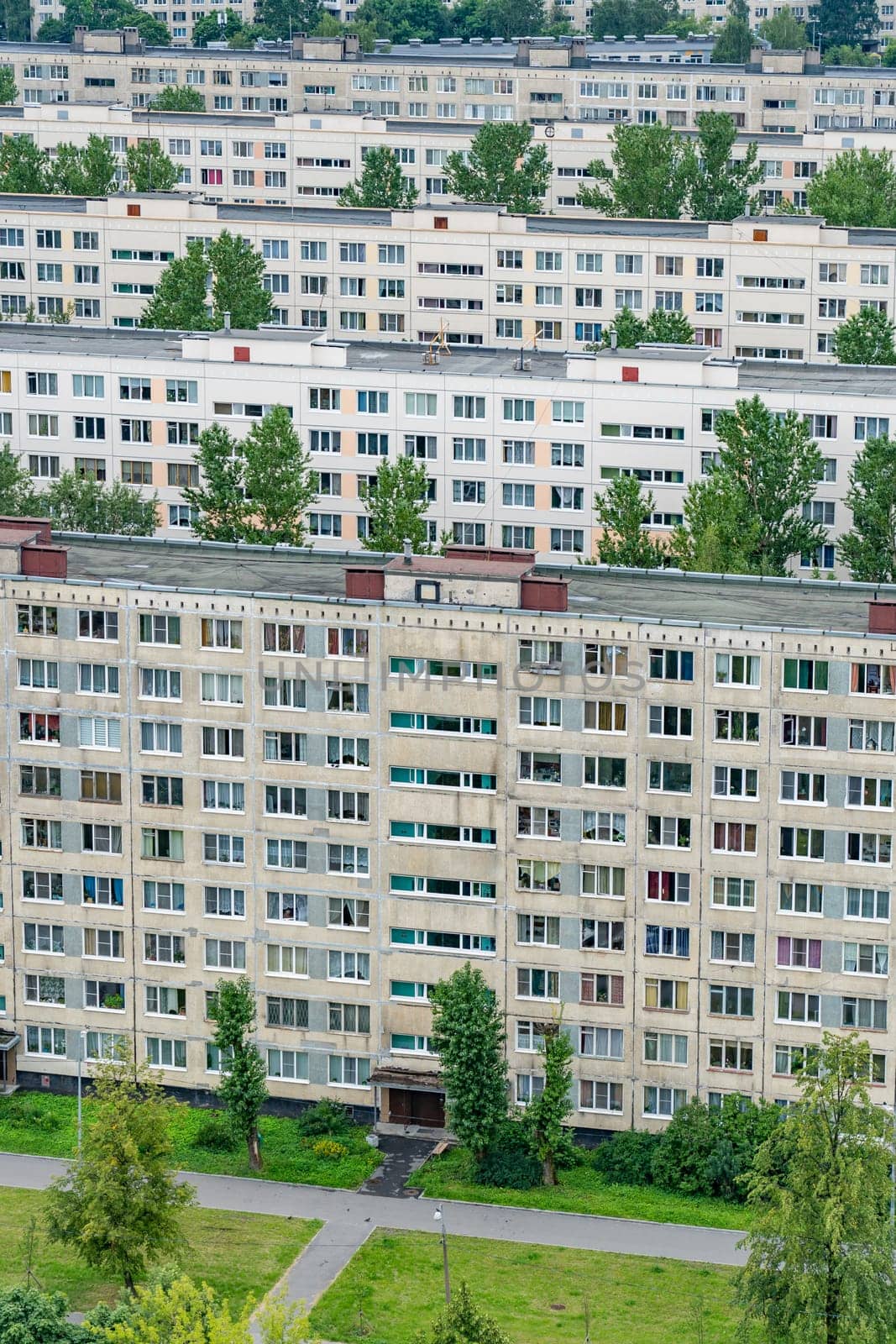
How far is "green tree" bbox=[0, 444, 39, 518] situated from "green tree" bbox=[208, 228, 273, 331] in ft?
112

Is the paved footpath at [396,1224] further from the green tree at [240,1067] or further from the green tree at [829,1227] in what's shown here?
the green tree at [829,1227]

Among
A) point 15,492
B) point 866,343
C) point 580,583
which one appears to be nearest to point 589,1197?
point 580,583

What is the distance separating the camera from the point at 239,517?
460ft

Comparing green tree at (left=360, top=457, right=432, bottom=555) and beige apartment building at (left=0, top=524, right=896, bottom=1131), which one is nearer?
beige apartment building at (left=0, top=524, right=896, bottom=1131)

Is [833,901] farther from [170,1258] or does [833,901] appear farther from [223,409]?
[223,409]

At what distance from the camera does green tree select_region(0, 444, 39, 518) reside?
462ft

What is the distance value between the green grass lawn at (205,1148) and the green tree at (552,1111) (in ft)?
21.9

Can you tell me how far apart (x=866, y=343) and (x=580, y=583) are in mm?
67526

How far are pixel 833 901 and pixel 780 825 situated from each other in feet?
11.4

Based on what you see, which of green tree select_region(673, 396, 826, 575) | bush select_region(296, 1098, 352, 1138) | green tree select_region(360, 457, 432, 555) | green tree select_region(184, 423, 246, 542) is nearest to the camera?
bush select_region(296, 1098, 352, 1138)

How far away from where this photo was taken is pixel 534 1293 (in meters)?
94.2

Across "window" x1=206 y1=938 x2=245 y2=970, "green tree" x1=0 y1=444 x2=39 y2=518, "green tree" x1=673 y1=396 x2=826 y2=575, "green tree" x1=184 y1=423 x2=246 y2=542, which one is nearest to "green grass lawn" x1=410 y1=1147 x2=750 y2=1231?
"window" x1=206 y1=938 x2=245 y2=970

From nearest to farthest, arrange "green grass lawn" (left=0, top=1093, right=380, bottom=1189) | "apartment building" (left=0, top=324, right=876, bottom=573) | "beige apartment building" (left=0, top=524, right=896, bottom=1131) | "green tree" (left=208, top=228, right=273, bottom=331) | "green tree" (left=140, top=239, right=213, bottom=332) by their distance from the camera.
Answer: "beige apartment building" (left=0, top=524, right=896, bottom=1131), "green grass lawn" (left=0, top=1093, right=380, bottom=1189), "apartment building" (left=0, top=324, right=876, bottom=573), "green tree" (left=140, top=239, right=213, bottom=332), "green tree" (left=208, top=228, right=273, bottom=331)

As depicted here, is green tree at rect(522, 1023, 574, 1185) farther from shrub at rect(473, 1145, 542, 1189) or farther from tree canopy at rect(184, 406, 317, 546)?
tree canopy at rect(184, 406, 317, 546)
